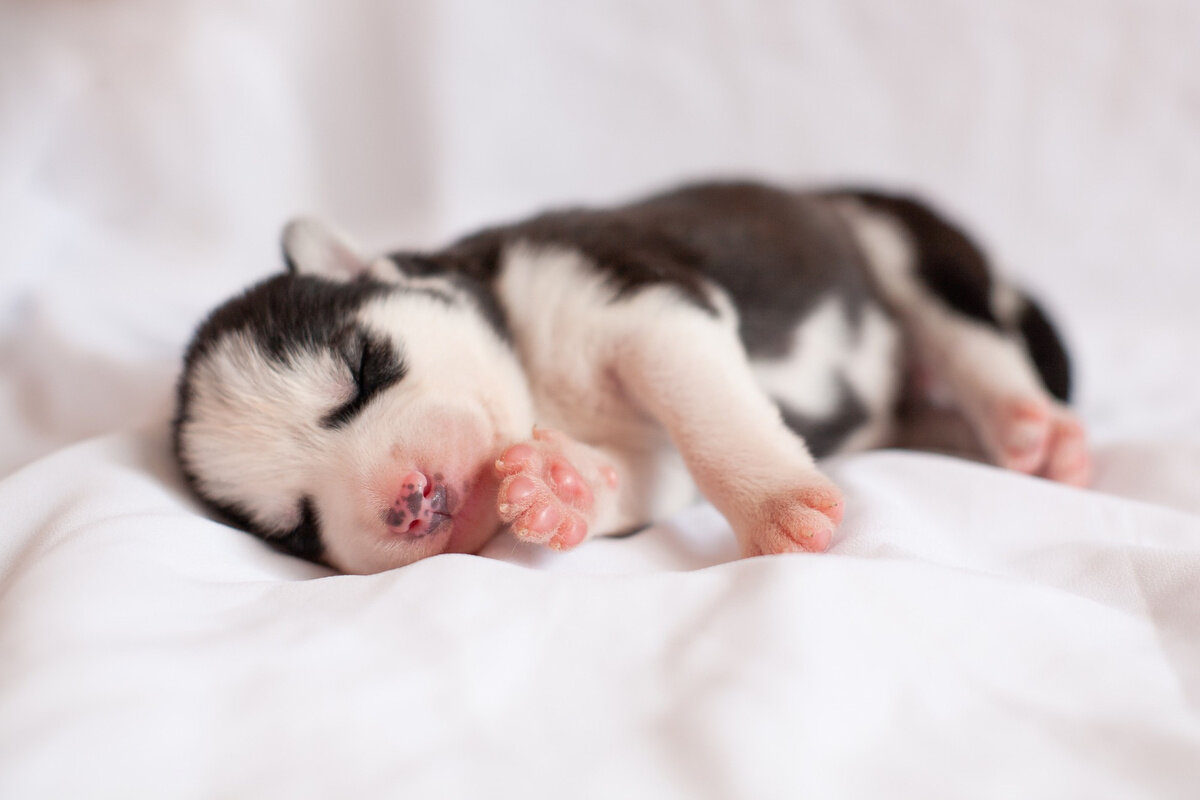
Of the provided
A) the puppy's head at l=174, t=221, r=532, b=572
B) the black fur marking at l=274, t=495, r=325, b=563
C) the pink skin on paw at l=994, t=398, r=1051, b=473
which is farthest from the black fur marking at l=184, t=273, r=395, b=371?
the pink skin on paw at l=994, t=398, r=1051, b=473

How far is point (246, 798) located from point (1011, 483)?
69.5 inches

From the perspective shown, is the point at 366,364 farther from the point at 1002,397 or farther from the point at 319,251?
the point at 1002,397

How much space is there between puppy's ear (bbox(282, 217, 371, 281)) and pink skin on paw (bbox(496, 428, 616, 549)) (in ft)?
2.75

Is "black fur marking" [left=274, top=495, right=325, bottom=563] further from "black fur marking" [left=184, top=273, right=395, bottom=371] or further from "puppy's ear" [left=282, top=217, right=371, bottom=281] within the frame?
"puppy's ear" [left=282, top=217, right=371, bottom=281]

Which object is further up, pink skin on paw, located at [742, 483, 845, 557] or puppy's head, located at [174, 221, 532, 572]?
puppy's head, located at [174, 221, 532, 572]

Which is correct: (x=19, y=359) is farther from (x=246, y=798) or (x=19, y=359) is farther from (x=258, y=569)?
(x=246, y=798)

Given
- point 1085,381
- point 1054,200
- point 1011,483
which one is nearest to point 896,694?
point 1011,483

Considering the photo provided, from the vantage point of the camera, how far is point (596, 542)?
79.4 inches

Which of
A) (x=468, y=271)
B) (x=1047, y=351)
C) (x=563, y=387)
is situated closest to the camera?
(x=563, y=387)

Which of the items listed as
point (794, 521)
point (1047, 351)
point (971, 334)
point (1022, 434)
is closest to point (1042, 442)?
point (1022, 434)

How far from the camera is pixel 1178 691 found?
1329 millimetres

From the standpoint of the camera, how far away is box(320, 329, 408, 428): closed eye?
6.43 feet

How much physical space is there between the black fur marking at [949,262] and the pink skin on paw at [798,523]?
155 centimetres

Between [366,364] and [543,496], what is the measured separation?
0.56 meters
